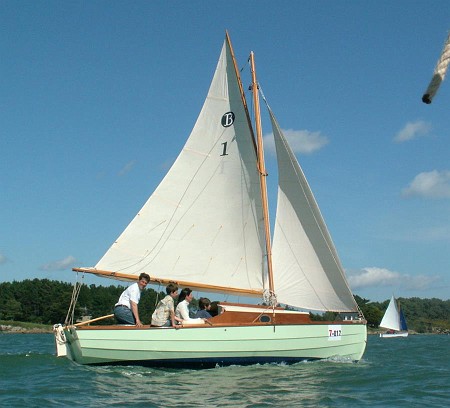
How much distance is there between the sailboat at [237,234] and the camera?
2001 centimetres

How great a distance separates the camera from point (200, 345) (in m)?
17.4

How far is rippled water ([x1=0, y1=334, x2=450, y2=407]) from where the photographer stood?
1210cm

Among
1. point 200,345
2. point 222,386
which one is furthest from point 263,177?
point 222,386

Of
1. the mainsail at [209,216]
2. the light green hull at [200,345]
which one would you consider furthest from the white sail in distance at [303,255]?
the light green hull at [200,345]

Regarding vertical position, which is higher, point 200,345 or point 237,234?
point 237,234

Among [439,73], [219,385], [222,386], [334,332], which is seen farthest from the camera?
[334,332]

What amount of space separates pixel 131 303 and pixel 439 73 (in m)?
15.0

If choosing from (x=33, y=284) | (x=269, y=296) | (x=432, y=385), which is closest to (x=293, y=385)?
(x=432, y=385)

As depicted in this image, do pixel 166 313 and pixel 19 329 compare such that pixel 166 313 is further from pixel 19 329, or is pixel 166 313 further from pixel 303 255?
pixel 19 329

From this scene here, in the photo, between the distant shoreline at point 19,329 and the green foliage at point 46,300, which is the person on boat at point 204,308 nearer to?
the green foliage at point 46,300

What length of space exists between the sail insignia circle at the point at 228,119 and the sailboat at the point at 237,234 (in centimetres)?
4

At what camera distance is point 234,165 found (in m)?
21.3

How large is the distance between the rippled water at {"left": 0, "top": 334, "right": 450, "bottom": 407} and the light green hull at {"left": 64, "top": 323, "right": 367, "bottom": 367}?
32cm

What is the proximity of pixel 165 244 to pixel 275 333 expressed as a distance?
465 cm
